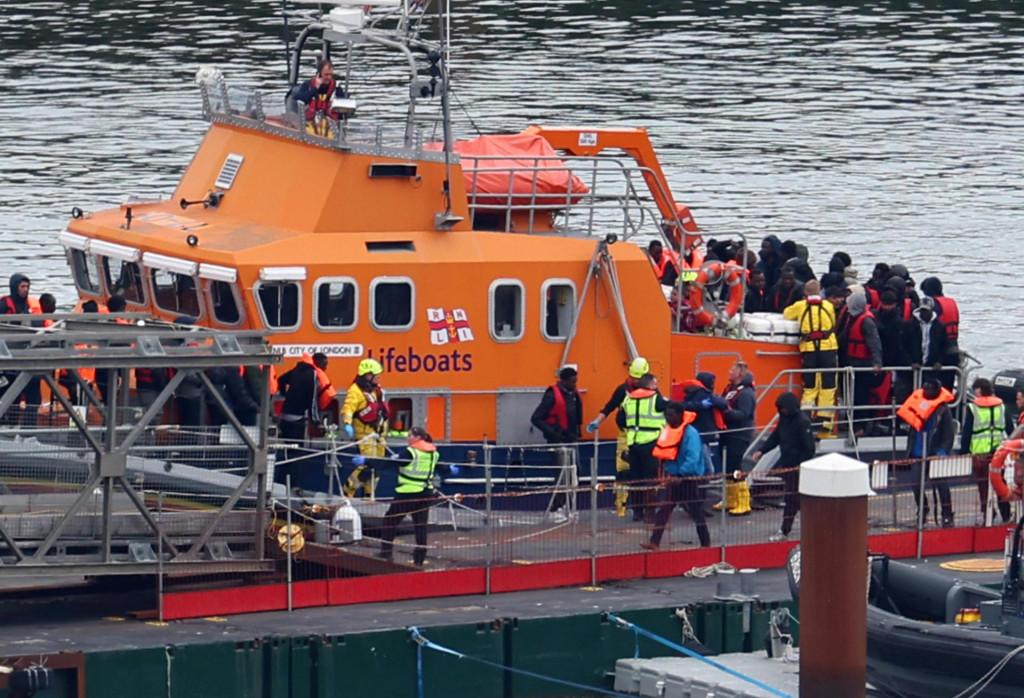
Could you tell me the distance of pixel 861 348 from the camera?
20781 mm

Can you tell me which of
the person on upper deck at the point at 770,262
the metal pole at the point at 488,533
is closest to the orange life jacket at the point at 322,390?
the metal pole at the point at 488,533

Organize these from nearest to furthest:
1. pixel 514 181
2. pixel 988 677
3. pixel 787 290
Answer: pixel 988 677
pixel 514 181
pixel 787 290

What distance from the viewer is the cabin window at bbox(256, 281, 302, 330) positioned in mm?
18578

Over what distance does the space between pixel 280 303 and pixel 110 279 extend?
6.22ft

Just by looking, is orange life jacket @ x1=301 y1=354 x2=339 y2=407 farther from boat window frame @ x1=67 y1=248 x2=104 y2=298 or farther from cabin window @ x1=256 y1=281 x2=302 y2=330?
boat window frame @ x1=67 y1=248 x2=104 y2=298

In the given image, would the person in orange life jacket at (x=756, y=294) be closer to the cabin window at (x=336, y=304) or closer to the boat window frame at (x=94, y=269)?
the cabin window at (x=336, y=304)

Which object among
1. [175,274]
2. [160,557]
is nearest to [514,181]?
[175,274]

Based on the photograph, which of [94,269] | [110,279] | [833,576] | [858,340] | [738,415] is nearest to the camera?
[833,576]

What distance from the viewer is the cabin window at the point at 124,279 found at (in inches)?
763

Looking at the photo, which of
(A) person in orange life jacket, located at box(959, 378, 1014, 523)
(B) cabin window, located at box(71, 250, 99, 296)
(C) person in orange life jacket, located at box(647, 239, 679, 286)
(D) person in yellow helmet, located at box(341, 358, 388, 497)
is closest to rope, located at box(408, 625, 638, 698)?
(D) person in yellow helmet, located at box(341, 358, 388, 497)

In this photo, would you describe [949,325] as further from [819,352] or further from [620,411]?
[620,411]

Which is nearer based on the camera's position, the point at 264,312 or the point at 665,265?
the point at 264,312

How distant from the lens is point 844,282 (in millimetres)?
22172

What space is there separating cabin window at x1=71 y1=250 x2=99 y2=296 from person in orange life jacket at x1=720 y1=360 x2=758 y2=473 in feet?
18.4
